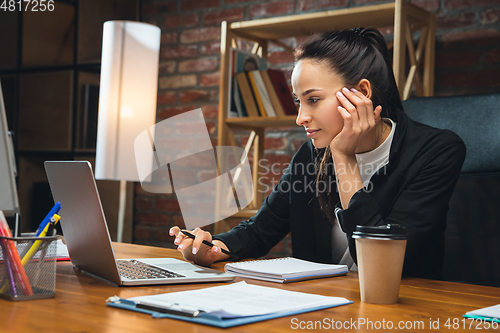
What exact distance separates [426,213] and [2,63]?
276 centimetres

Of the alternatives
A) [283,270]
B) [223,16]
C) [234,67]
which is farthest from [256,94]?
[283,270]

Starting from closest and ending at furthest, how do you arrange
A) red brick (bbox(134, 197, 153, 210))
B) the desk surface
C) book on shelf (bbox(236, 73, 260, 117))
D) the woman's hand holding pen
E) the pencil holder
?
the desk surface → the pencil holder → the woman's hand holding pen → book on shelf (bbox(236, 73, 260, 117)) → red brick (bbox(134, 197, 153, 210))

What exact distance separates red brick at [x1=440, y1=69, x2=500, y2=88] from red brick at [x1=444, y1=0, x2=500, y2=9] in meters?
0.27

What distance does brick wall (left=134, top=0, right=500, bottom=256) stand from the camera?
6.62ft

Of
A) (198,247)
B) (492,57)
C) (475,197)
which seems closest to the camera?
(198,247)

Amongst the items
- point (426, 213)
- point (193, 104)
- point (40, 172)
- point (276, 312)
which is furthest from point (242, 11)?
point (276, 312)

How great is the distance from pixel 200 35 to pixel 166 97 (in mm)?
389

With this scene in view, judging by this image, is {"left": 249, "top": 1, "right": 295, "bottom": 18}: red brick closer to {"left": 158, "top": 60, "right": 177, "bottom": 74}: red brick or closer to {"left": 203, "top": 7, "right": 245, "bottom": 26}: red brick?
{"left": 203, "top": 7, "right": 245, "bottom": 26}: red brick

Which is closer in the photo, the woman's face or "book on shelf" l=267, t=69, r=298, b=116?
the woman's face

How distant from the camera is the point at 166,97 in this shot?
282cm

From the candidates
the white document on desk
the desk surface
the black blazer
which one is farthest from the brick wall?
the white document on desk

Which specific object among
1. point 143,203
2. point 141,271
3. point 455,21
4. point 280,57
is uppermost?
point 455,21

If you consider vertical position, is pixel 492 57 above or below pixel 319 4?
below

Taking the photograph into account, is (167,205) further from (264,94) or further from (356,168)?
(356,168)
